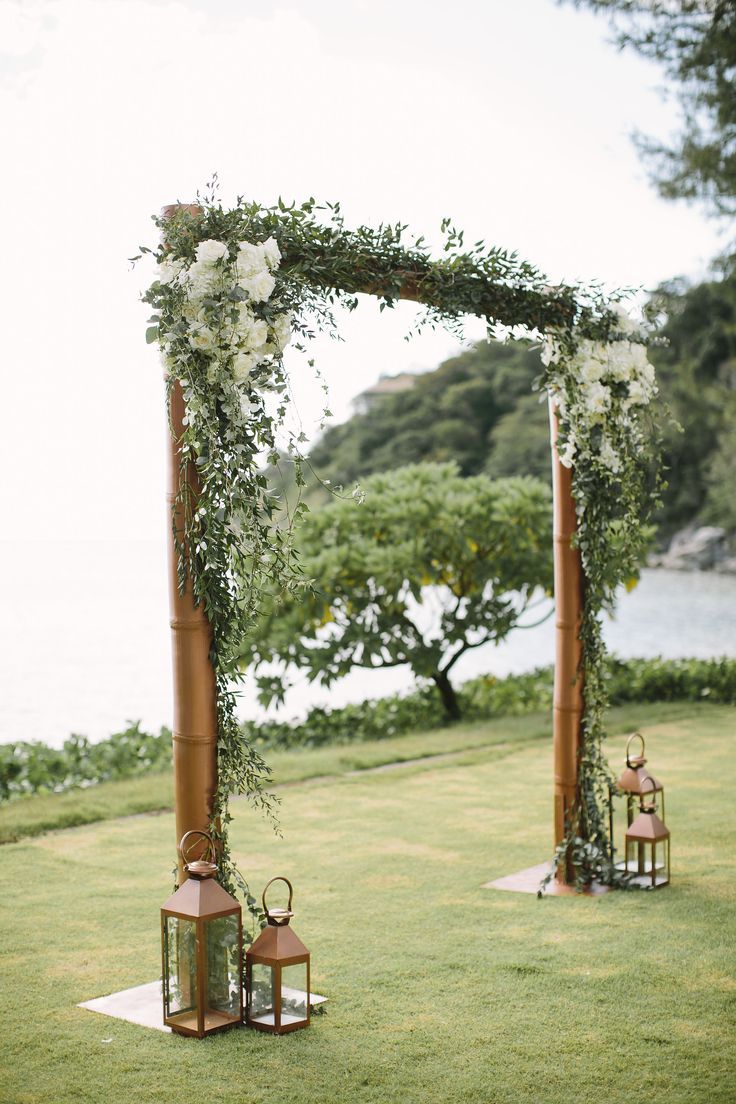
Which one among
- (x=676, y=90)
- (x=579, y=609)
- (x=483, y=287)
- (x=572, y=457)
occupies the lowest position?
(x=579, y=609)

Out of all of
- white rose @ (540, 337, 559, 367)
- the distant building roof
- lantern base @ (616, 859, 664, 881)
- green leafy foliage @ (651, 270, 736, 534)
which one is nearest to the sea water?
green leafy foliage @ (651, 270, 736, 534)

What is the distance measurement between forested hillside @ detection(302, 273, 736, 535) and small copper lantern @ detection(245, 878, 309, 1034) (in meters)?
24.8

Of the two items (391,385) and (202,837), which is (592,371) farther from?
(391,385)

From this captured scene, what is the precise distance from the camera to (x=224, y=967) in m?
4.04

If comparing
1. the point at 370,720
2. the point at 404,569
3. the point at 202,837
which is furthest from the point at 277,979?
the point at 370,720

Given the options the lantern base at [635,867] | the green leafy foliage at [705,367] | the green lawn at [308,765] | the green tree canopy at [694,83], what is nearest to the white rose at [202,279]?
the lantern base at [635,867]

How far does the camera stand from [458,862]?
622cm

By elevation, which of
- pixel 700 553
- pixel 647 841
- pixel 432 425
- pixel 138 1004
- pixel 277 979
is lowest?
pixel 138 1004

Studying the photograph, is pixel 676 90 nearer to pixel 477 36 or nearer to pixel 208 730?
pixel 477 36

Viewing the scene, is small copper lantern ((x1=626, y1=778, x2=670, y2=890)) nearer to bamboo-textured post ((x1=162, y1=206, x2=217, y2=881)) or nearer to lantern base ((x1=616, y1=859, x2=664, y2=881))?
lantern base ((x1=616, y1=859, x2=664, y2=881))

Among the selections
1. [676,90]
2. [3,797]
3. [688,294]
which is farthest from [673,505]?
[3,797]

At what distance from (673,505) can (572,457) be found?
35.3 metres

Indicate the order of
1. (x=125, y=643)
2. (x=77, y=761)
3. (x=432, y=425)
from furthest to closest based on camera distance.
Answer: (x=432, y=425) → (x=125, y=643) → (x=77, y=761)

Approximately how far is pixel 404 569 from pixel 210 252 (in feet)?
22.2
